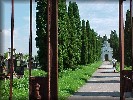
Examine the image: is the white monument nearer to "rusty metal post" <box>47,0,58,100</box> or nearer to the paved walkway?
the paved walkway

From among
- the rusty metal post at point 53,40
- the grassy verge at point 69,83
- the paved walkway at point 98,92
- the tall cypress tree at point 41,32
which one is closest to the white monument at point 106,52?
the grassy verge at point 69,83

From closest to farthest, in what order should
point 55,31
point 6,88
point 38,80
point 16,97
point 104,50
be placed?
1. point 55,31
2. point 38,80
3. point 16,97
4. point 6,88
5. point 104,50

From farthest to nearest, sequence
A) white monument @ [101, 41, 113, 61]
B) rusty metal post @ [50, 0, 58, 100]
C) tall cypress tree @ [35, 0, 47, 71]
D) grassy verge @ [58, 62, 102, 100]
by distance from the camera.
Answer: white monument @ [101, 41, 113, 61] → tall cypress tree @ [35, 0, 47, 71] → grassy verge @ [58, 62, 102, 100] → rusty metal post @ [50, 0, 58, 100]

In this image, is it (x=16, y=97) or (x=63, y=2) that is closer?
(x=16, y=97)

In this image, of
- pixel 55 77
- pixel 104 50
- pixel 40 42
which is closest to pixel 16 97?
pixel 55 77

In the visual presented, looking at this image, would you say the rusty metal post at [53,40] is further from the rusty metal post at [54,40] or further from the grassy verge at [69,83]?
the grassy verge at [69,83]

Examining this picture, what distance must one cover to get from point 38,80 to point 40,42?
13.8 m

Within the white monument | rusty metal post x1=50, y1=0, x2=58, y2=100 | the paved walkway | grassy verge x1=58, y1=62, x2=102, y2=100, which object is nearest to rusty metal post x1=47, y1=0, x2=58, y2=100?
rusty metal post x1=50, y1=0, x2=58, y2=100

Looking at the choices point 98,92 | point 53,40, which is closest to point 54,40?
point 53,40

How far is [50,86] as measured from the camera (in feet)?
25.2

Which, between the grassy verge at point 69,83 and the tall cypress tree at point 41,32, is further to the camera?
the tall cypress tree at point 41,32

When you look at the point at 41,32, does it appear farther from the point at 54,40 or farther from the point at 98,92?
the point at 54,40

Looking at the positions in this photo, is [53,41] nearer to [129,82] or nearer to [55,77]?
[55,77]

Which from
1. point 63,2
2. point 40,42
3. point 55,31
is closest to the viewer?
point 55,31
